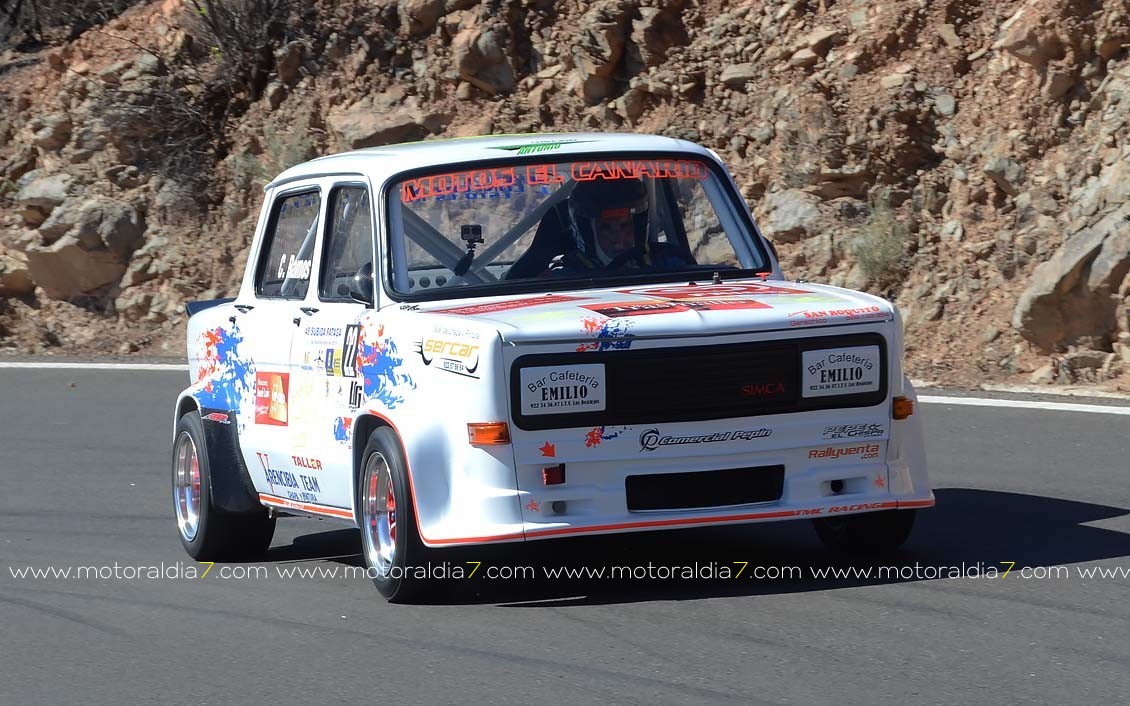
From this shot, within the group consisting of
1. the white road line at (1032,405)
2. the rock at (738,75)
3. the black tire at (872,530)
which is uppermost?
the rock at (738,75)

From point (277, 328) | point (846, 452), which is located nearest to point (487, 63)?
point (277, 328)

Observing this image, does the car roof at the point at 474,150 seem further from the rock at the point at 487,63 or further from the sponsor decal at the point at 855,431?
the rock at the point at 487,63

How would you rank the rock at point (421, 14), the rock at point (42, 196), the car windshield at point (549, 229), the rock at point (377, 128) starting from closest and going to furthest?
the car windshield at point (549, 229), the rock at point (377, 128), the rock at point (42, 196), the rock at point (421, 14)

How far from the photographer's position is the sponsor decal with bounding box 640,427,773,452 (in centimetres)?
629

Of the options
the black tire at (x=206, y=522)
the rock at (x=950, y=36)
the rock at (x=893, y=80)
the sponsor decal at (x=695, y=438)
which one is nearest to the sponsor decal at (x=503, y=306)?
the sponsor decal at (x=695, y=438)

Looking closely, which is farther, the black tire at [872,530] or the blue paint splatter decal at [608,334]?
the black tire at [872,530]

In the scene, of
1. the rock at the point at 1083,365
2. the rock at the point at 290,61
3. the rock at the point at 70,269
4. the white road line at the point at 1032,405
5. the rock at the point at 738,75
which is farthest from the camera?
the rock at the point at 290,61

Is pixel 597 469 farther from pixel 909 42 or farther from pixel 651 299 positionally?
pixel 909 42

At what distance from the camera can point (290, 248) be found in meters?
8.23

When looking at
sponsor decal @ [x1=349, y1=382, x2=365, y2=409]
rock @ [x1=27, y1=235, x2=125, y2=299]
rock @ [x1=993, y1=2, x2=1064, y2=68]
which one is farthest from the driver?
rock @ [x1=27, y1=235, x2=125, y2=299]

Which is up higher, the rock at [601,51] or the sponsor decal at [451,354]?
the rock at [601,51]

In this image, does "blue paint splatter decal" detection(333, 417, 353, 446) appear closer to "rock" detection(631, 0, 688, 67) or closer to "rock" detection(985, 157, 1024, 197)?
"rock" detection(985, 157, 1024, 197)

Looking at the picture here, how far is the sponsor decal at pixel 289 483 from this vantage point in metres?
7.46

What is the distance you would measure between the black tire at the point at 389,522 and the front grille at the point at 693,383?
23.6 inches
